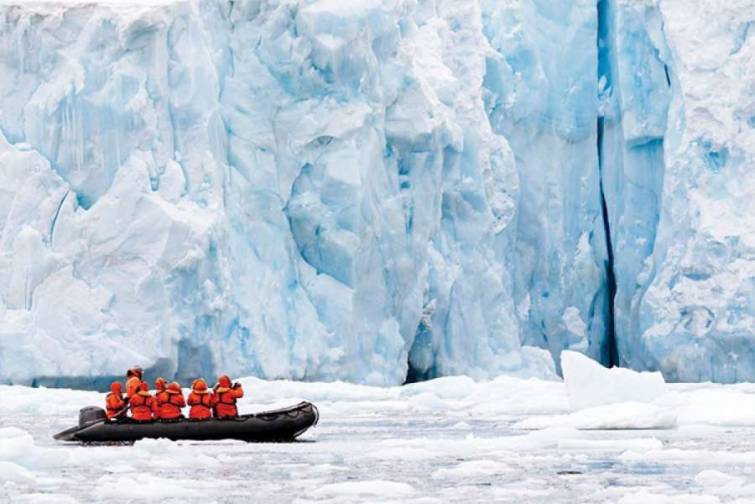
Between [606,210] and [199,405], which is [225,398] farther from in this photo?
[606,210]

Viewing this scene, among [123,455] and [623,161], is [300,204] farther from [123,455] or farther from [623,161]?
[123,455]

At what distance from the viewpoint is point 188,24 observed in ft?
81.2

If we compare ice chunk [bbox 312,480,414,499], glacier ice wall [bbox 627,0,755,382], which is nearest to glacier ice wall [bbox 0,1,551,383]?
glacier ice wall [bbox 627,0,755,382]

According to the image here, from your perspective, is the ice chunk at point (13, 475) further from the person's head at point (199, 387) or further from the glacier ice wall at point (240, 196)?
the glacier ice wall at point (240, 196)

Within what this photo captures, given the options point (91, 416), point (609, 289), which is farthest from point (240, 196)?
point (609, 289)

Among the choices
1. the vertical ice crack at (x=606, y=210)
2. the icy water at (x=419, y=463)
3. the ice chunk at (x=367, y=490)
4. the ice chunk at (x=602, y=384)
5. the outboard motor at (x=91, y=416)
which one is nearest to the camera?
the ice chunk at (x=367, y=490)

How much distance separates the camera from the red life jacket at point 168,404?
1588cm

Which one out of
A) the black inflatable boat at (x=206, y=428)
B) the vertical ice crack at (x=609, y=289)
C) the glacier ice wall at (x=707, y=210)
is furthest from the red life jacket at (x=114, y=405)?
the vertical ice crack at (x=609, y=289)

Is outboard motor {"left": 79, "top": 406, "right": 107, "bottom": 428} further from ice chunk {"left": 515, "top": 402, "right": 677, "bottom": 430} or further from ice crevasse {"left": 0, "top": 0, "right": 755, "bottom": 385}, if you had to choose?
ice crevasse {"left": 0, "top": 0, "right": 755, "bottom": 385}

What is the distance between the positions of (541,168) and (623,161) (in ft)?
5.92

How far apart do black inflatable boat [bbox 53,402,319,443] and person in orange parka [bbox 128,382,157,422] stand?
0.21 m

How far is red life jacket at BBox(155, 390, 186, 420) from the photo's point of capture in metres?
15.9

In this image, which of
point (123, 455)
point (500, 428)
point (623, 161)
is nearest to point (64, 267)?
point (500, 428)

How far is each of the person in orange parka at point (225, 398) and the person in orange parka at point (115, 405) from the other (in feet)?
3.06
